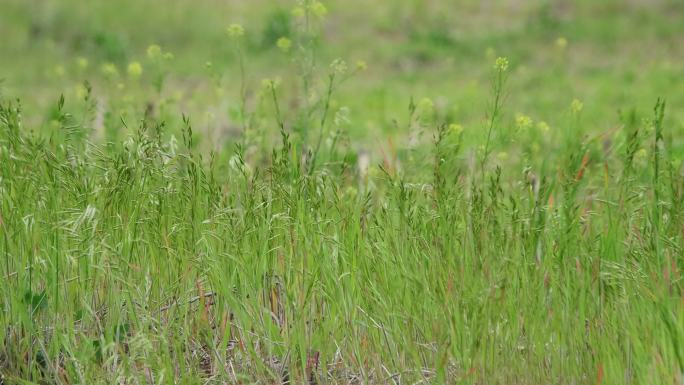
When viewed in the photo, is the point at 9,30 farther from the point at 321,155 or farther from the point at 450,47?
the point at 321,155

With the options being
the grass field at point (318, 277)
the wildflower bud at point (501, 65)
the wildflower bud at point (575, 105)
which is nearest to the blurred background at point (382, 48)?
the wildflower bud at point (575, 105)

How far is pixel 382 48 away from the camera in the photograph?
10133 millimetres

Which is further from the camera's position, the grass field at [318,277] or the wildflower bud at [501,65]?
the wildflower bud at [501,65]

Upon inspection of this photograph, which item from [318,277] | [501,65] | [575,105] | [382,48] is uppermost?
[501,65]

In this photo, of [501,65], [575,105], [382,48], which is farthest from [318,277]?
[382,48]

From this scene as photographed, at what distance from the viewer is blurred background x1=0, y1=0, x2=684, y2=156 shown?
26.7 feet

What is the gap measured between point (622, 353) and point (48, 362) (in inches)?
49.9

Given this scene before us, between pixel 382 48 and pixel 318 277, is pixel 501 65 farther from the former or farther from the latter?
pixel 382 48

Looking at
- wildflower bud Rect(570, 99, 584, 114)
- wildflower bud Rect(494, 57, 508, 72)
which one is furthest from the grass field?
wildflower bud Rect(570, 99, 584, 114)

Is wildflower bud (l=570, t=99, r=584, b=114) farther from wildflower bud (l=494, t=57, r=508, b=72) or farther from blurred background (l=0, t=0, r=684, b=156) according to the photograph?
blurred background (l=0, t=0, r=684, b=156)

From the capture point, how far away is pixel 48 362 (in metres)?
2.38

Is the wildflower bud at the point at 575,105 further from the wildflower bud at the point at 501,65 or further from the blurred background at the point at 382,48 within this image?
the blurred background at the point at 382,48

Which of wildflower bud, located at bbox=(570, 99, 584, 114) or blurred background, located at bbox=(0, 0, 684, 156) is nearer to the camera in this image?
wildflower bud, located at bbox=(570, 99, 584, 114)

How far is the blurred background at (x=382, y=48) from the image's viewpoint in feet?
26.7
